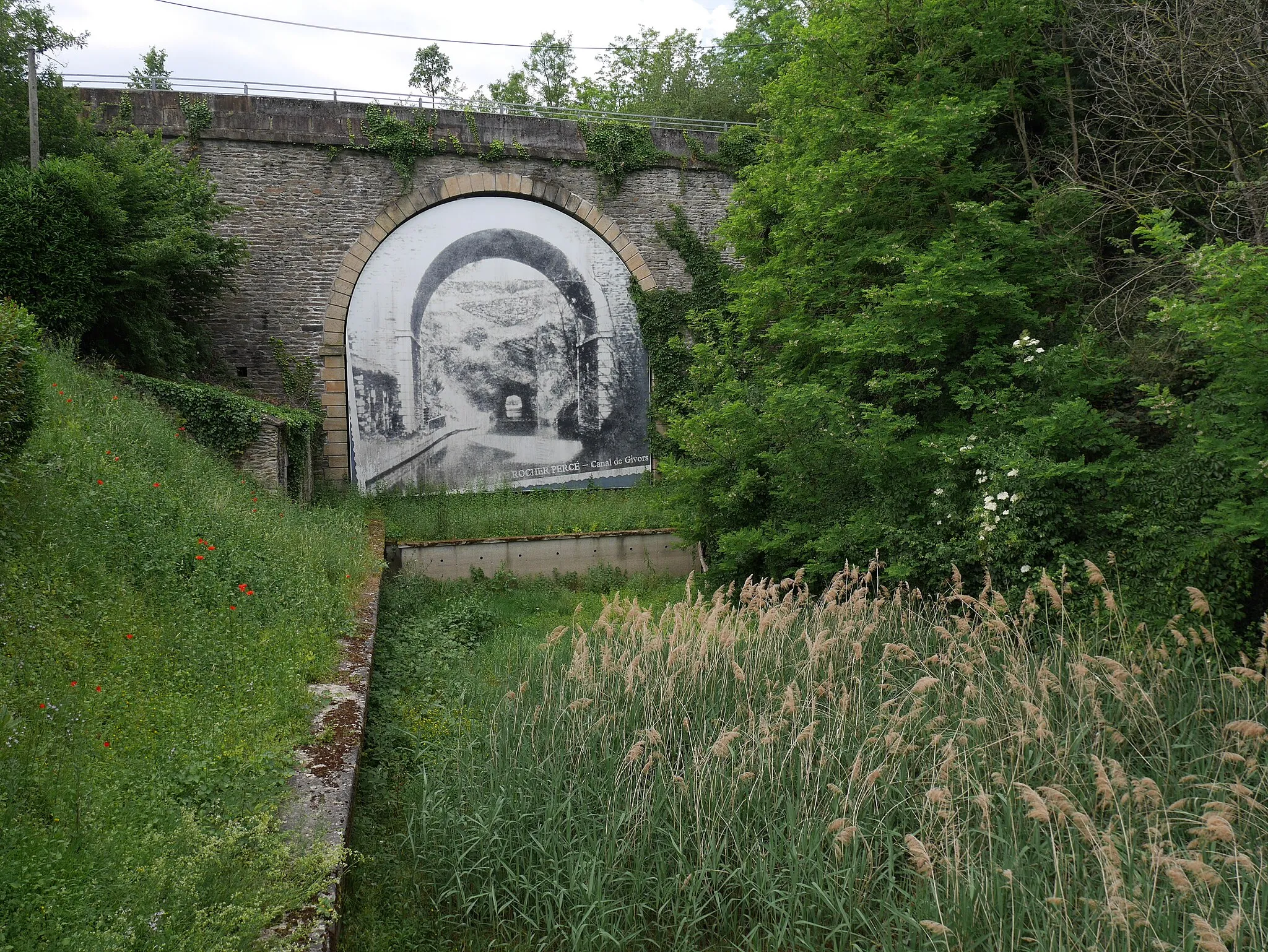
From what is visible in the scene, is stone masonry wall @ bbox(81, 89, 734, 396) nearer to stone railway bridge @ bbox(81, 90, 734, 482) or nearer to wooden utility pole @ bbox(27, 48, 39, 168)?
stone railway bridge @ bbox(81, 90, 734, 482)

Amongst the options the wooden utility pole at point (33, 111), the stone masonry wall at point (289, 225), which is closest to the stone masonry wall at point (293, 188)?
the stone masonry wall at point (289, 225)

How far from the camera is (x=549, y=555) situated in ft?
35.8

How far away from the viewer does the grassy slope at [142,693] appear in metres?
2.41

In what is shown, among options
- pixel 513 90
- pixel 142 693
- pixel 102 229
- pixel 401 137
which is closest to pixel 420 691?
pixel 142 693

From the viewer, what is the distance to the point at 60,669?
3482 mm

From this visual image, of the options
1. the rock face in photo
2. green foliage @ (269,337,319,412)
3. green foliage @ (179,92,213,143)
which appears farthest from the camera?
the rock face in photo

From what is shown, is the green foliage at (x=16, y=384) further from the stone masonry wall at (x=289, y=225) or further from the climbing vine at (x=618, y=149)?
the climbing vine at (x=618, y=149)

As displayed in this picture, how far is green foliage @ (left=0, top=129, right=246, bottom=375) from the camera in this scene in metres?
9.17

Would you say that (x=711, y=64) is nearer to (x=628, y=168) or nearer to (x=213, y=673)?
(x=628, y=168)

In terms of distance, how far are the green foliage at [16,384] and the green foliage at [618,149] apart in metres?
10.7

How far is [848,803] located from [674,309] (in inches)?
471

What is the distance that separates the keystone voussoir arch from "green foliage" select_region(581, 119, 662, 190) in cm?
123

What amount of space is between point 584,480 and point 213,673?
10.2m

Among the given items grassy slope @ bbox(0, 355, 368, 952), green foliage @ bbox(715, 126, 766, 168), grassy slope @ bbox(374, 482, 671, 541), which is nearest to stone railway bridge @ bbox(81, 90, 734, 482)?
grassy slope @ bbox(374, 482, 671, 541)
